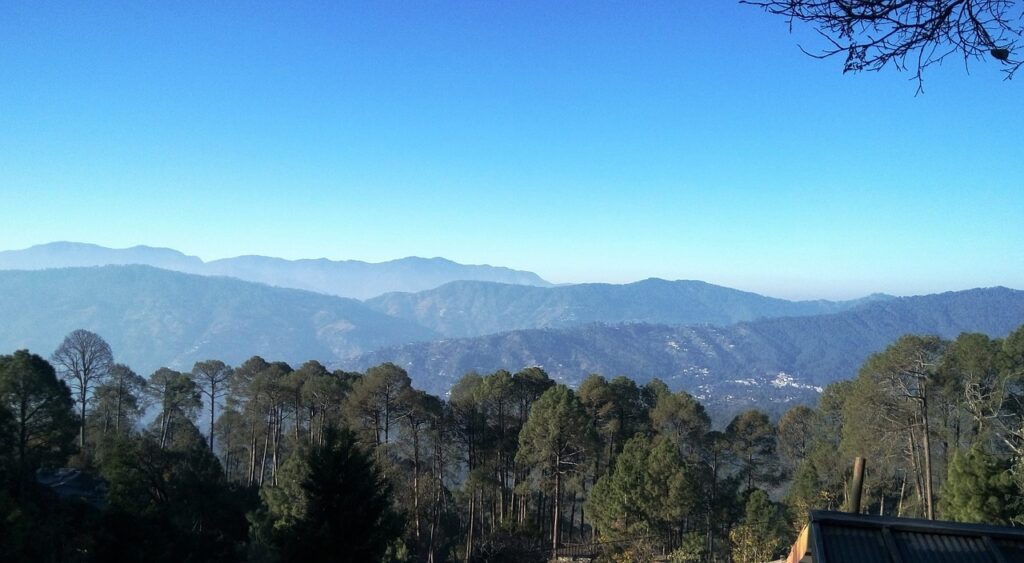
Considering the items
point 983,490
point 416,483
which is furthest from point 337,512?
point 983,490

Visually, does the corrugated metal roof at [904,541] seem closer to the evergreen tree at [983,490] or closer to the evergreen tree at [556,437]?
the evergreen tree at [983,490]

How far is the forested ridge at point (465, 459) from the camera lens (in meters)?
12.2

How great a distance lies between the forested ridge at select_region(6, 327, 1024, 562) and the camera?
12.2 meters

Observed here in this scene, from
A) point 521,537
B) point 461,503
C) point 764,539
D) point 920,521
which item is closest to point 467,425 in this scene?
point 521,537

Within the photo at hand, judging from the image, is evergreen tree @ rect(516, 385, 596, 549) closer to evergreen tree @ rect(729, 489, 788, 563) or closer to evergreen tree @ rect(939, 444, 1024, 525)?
evergreen tree @ rect(729, 489, 788, 563)

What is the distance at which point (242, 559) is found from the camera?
1585cm

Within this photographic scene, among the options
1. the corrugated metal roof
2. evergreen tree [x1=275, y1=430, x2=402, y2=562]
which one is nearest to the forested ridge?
evergreen tree [x1=275, y1=430, x2=402, y2=562]

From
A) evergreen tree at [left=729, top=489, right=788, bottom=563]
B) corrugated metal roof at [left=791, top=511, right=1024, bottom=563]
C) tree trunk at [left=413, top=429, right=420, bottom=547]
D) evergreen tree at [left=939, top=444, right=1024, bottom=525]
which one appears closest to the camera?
corrugated metal roof at [left=791, top=511, right=1024, bottom=563]

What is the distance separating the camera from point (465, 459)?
79.4 feet

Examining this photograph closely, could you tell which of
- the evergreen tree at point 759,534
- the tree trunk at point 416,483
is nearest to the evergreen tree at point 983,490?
the evergreen tree at point 759,534

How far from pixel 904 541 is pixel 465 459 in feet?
70.3

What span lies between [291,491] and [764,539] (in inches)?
542

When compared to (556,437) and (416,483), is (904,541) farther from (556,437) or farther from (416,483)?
(416,483)

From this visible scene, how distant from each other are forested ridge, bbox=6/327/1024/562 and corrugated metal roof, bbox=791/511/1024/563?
289 inches
